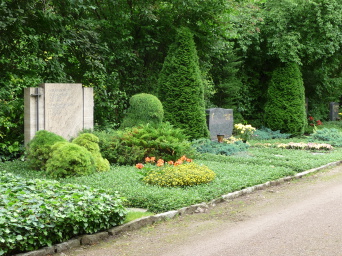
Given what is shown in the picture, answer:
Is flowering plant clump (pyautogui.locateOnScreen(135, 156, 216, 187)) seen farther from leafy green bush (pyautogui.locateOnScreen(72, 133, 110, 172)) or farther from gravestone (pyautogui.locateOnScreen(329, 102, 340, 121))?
gravestone (pyautogui.locateOnScreen(329, 102, 340, 121))

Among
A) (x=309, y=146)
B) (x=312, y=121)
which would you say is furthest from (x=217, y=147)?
(x=312, y=121)

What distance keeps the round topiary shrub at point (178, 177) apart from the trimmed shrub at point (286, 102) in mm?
12595

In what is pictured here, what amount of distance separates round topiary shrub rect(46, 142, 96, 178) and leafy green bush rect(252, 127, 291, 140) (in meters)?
11.0

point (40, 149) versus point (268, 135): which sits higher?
point (40, 149)

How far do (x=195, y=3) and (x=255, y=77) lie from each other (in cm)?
930

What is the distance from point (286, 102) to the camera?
21.1 meters

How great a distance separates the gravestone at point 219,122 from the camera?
16.5 m

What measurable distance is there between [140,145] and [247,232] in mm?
5785

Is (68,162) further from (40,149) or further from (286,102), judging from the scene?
(286,102)

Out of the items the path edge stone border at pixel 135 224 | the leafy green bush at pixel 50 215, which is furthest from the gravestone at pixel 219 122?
the leafy green bush at pixel 50 215

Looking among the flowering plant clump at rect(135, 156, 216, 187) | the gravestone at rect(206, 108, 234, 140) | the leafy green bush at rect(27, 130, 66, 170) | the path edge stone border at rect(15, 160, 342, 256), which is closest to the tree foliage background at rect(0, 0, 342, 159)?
the leafy green bush at rect(27, 130, 66, 170)

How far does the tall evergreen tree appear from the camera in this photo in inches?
611

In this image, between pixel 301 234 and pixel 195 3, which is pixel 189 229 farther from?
pixel 195 3

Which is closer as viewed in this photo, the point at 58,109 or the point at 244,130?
the point at 58,109
